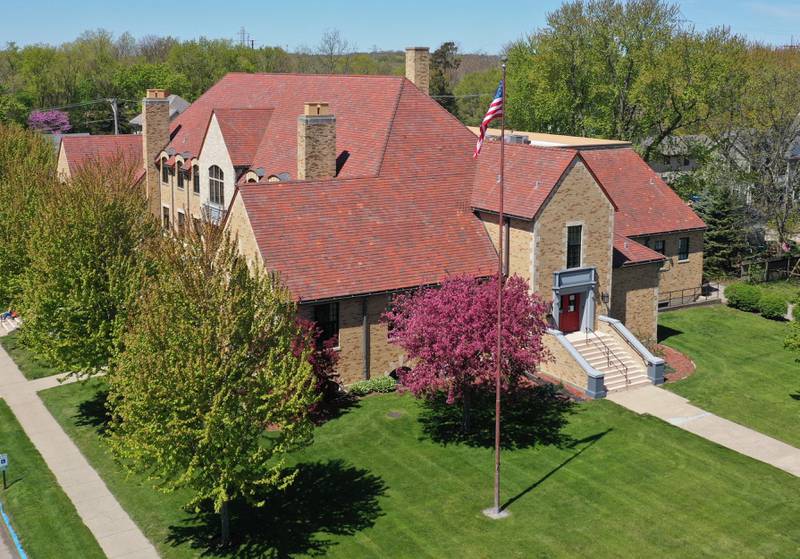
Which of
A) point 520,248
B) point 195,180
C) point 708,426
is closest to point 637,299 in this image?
point 520,248

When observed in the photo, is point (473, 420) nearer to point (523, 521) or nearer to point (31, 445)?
point (523, 521)

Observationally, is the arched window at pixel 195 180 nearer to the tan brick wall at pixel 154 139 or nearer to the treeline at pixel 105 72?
the tan brick wall at pixel 154 139

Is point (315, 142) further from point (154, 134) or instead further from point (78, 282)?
point (154, 134)

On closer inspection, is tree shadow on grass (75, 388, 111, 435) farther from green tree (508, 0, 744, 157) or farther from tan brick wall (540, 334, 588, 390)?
green tree (508, 0, 744, 157)

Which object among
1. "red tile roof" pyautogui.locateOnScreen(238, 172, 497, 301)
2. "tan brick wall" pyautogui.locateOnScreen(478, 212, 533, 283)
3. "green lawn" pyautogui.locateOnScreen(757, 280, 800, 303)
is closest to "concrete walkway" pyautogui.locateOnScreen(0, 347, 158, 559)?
"red tile roof" pyautogui.locateOnScreen(238, 172, 497, 301)

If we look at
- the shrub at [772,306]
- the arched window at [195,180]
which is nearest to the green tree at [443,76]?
the arched window at [195,180]
